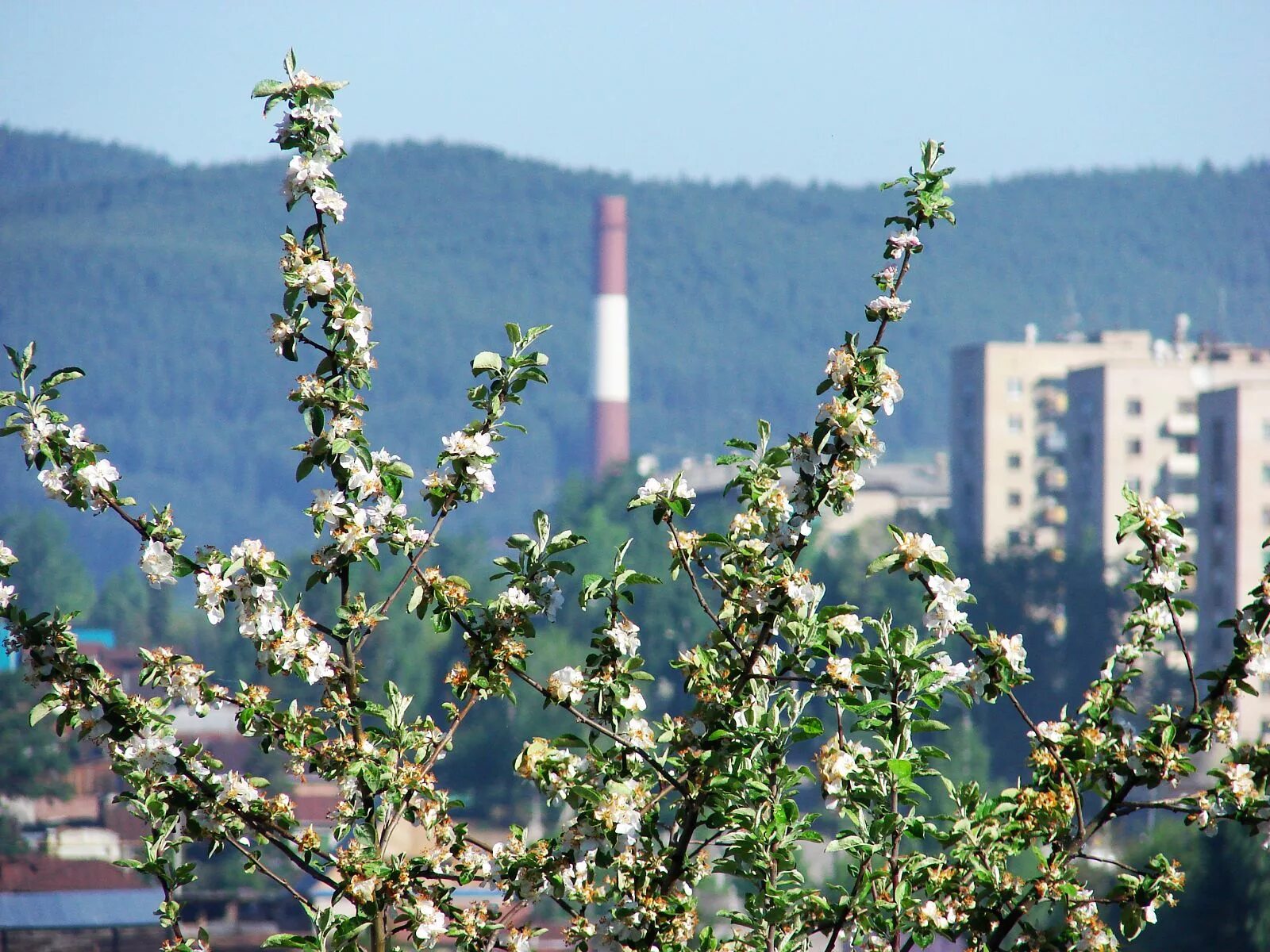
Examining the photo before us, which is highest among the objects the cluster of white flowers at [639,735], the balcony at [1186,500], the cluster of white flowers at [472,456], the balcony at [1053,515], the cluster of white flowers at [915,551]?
the cluster of white flowers at [472,456]

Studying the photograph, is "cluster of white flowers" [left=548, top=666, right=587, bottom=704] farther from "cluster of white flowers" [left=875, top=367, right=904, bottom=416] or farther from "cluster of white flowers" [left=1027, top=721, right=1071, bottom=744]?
"cluster of white flowers" [left=1027, top=721, right=1071, bottom=744]

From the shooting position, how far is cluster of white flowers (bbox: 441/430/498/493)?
14.6ft

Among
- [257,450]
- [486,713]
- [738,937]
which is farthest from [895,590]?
[257,450]

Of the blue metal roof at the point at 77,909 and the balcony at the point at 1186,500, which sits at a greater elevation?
the balcony at the point at 1186,500

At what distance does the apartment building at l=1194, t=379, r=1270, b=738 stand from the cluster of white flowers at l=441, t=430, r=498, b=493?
57869 millimetres

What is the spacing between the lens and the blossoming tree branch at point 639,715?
412cm

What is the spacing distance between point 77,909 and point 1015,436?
5699cm

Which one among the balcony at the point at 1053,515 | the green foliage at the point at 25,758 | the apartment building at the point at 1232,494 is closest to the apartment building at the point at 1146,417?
the balcony at the point at 1053,515

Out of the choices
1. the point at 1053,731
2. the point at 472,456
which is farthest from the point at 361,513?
the point at 1053,731

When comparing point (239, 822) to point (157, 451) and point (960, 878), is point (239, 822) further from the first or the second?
point (157, 451)

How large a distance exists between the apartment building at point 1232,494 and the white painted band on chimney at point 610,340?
54275mm

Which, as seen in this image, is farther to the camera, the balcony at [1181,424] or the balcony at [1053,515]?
the balcony at [1053,515]

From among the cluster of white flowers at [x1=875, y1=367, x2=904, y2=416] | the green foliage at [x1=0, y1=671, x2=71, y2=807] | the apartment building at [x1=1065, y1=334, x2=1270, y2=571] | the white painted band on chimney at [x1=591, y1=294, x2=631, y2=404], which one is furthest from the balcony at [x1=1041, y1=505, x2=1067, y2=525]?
the cluster of white flowers at [x1=875, y1=367, x2=904, y2=416]

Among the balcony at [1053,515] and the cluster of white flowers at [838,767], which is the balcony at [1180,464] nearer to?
the balcony at [1053,515]
